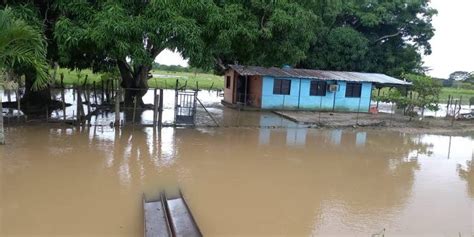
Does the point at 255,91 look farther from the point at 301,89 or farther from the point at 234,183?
the point at 234,183

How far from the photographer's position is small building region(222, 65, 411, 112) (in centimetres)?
2394

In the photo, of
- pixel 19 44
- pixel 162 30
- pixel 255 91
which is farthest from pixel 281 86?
pixel 19 44

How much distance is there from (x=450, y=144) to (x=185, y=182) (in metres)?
12.1

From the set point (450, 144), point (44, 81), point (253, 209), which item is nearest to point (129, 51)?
point (44, 81)

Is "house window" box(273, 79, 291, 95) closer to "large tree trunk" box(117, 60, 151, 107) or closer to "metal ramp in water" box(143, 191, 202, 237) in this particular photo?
"large tree trunk" box(117, 60, 151, 107)

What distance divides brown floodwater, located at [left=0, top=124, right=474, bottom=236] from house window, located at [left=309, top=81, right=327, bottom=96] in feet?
31.1

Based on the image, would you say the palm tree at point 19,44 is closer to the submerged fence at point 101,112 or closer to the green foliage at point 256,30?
the green foliage at point 256,30

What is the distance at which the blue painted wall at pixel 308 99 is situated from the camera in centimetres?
2405

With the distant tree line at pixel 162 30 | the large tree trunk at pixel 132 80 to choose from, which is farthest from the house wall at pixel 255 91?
the distant tree line at pixel 162 30

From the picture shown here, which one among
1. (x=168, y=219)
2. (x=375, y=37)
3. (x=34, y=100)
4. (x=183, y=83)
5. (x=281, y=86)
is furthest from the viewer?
(x=183, y=83)

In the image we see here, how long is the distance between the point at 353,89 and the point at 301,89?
3.48 meters

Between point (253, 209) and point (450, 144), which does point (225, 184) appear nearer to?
point (253, 209)

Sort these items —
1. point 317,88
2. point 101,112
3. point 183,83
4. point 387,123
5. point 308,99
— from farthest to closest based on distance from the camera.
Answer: point 183,83
point 317,88
point 308,99
point 387,123
point 101,112

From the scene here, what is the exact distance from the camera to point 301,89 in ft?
80.1
